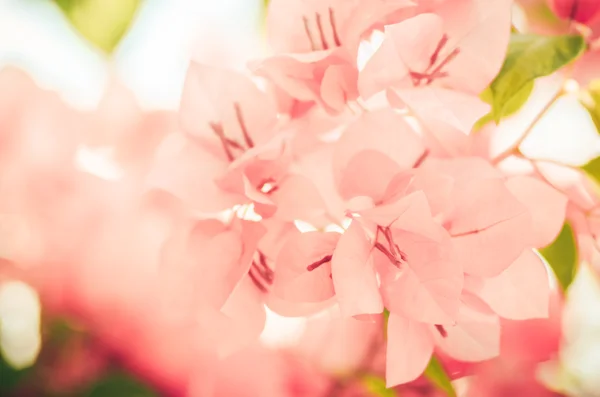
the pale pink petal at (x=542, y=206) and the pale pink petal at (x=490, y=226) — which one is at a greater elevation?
the pale pink petal at (x=490, y=226)

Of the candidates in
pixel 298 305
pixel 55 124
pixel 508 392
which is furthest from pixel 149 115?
pixel 508 392

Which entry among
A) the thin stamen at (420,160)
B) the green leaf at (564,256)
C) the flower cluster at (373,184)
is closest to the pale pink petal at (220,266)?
the flower cluster at (373,184)

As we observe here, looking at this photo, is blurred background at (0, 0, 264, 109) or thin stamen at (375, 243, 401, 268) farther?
blurred background at (0, 0, 264, 109)

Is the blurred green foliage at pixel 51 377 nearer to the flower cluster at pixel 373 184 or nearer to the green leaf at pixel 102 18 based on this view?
the flower cluster at pixel 373 184

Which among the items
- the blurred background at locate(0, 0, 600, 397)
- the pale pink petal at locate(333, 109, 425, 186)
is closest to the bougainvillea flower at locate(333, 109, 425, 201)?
the pale pink petal at locate(333, 109, 425, 186)

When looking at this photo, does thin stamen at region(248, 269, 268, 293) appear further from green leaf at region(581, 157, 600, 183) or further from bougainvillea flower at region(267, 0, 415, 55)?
green leaf at region(581, 157, 600, 183)

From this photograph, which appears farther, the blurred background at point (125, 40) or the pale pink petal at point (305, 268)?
the blurred background at point (125, 40)

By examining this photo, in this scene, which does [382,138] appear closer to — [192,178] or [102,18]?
[192,178]
